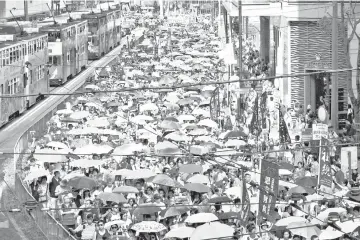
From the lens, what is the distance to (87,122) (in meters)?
34.7

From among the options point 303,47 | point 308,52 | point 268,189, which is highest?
point 303,47

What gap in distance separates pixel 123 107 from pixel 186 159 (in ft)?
42.5

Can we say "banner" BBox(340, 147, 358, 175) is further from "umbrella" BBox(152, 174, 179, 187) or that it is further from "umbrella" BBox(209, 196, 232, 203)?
"umbrella" BBox(152, 174, 179, 187)

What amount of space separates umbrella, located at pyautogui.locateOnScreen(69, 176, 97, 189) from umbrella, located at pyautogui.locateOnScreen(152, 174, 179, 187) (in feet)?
4.74

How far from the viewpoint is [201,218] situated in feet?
66.1

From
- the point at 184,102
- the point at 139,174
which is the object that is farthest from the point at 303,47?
the point at 139,174

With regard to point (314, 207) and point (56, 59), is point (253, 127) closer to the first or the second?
point (314, 207)

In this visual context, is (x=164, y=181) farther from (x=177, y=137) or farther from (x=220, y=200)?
(x=177, y=137)

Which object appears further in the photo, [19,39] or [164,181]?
[19,39]

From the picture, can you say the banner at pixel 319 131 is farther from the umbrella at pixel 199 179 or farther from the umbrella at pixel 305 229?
the umbrella at pixel 305 229

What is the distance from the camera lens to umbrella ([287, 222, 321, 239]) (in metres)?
18.3

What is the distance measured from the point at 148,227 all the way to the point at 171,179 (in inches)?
174

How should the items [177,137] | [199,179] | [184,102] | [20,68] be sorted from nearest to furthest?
[199,179] < [177,137] < [184,102] < [20,68]

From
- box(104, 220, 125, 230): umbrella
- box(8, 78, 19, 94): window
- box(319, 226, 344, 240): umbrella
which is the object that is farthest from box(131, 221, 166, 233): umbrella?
box(8, 78, 19, 94): window
